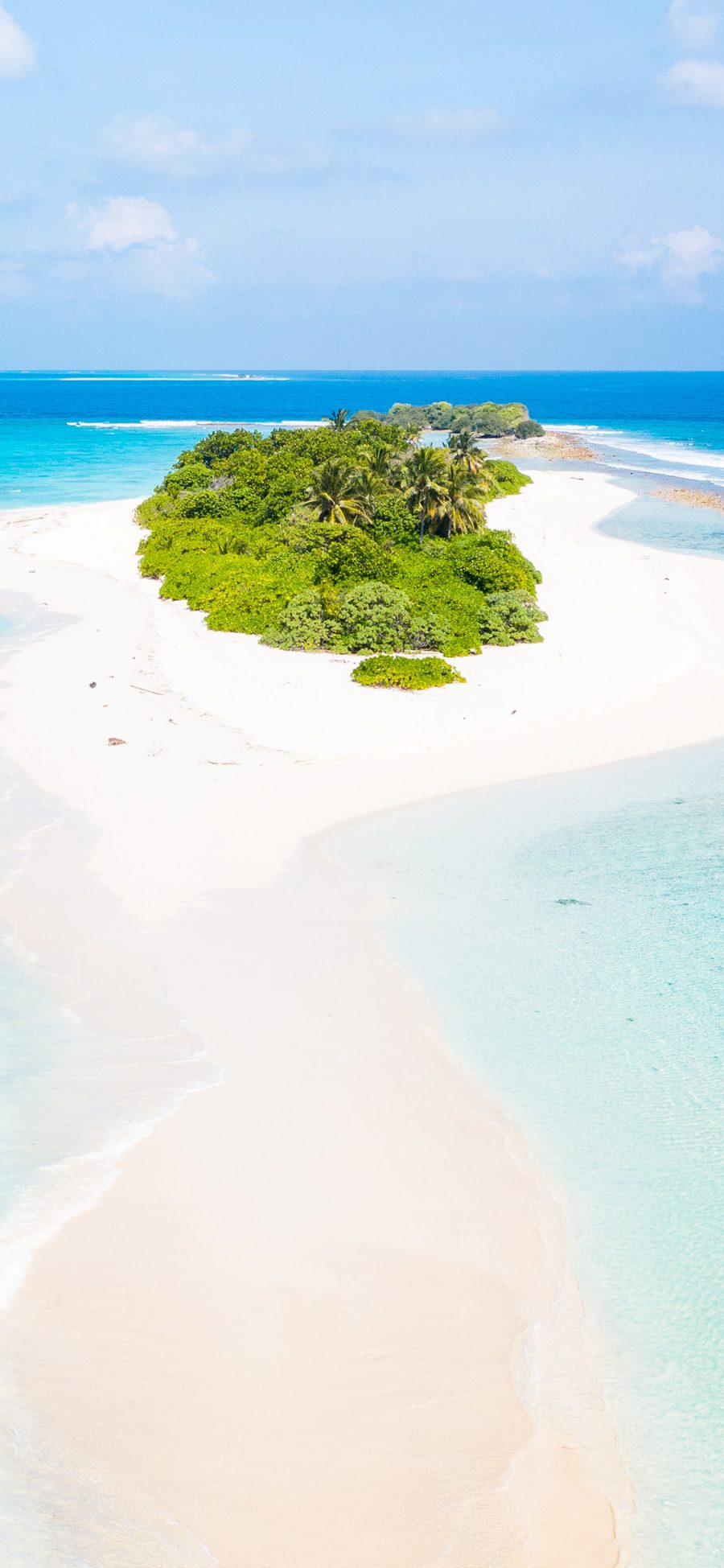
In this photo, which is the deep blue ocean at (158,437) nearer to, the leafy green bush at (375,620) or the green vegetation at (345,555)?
the green vegetation at (345,555)

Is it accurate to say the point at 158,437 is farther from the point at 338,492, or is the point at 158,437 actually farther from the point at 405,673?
the point at 405,673

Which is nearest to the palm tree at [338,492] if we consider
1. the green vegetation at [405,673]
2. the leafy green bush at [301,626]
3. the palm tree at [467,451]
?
the leafy green bush at [301,626]

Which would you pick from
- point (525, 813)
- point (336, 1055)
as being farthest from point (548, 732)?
point (336, 1055)

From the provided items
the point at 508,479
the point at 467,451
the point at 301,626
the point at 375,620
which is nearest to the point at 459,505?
the point at 375,620

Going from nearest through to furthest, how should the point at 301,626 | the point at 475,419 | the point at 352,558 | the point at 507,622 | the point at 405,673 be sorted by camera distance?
the point at 405,673
the point at 301,626
the point at 507,622
the point at 352,558
the point at 475,419

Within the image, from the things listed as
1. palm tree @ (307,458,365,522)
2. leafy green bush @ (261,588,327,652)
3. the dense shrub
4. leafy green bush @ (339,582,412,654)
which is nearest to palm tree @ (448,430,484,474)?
palm tree @ (307,458,365,522)
